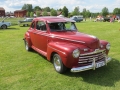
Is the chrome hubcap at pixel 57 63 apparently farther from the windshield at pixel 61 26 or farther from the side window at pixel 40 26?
the side window at pixel 40 26

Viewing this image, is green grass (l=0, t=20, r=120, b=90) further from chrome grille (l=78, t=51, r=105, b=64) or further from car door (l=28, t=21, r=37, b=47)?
car door (l=28, t=21, r=37, b=47)

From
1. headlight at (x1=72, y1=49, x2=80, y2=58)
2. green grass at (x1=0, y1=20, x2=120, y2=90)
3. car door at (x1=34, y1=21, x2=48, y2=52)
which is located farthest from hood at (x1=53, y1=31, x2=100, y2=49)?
green grass at (x1=0, y1=20, x2=120, y2=90)

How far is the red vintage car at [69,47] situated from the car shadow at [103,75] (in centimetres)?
35

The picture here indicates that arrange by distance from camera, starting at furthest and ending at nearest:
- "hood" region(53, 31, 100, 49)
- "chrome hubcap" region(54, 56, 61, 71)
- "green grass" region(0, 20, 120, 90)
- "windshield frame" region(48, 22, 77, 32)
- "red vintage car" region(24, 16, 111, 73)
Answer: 1. "windshield frame" region(48, 22, 77, 32)
2. "chrome hubcap" region(54, 56, 61, 71)
3. "hood" region(53, 31, 100, 49)
4. "red vintage car" region(24, 16, 111, 73)
5. "green grass" region(0, 20, 120, 90)

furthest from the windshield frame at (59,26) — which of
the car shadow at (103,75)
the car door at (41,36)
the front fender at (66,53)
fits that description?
the car shadow at (103,75)

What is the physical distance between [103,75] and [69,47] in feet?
4.62

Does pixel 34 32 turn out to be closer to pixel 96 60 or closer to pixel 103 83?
pixel 96 60

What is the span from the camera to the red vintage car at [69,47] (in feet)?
15.6

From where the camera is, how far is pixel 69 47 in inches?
189

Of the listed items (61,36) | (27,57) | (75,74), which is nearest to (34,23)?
(27,57)

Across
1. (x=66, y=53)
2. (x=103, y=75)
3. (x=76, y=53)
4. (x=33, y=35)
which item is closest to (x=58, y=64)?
(x=66, y=53)

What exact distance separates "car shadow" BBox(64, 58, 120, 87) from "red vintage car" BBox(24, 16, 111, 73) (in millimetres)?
346

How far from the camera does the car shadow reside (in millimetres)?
4641

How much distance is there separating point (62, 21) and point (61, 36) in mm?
1007
